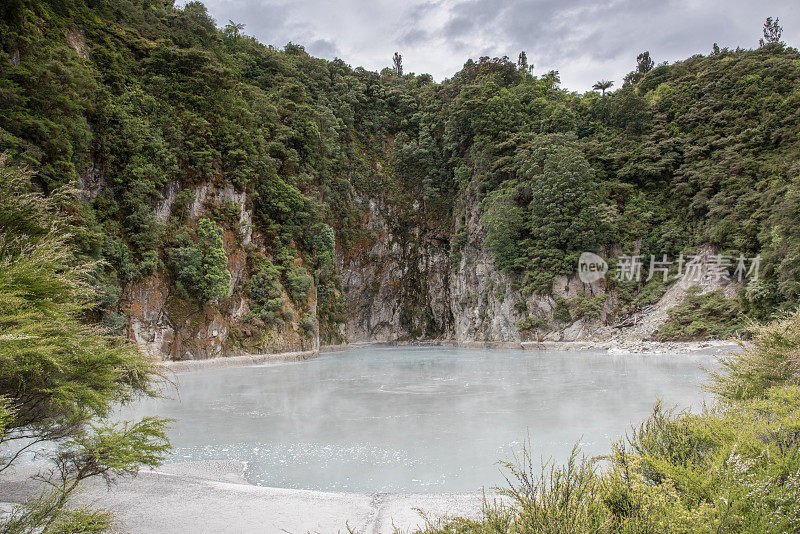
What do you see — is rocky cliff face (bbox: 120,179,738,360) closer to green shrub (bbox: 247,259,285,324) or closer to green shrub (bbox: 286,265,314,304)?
green shrub (bbox: 247,259,285,324)

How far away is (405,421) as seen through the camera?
24.5ft

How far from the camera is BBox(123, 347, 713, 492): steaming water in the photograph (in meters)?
4.95

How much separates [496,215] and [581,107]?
43.2ft

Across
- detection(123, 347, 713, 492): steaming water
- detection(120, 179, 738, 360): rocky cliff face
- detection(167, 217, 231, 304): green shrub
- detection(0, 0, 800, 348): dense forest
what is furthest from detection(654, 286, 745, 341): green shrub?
detection(167, 217, 231, 304): green shrub

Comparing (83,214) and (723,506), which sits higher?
(83,214)

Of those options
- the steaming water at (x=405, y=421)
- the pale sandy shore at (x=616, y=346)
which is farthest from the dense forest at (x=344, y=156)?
the steaming water at (x=405, y=421)

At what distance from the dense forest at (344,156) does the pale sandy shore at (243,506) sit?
12.8 m

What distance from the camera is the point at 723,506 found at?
214cm

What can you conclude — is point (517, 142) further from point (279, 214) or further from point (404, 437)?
point (404, 437)

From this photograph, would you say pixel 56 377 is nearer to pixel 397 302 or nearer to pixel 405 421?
pixel 405 421

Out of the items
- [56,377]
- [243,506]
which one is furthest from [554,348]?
[56,377]

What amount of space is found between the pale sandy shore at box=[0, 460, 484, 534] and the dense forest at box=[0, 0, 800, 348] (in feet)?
42.0

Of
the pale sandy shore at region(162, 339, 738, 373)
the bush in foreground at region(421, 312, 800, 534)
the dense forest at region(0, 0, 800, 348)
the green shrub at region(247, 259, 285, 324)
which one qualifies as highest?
the dense forest at region(0, 0, 800, 348)

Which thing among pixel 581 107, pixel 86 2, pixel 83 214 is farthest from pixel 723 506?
pixel 581 107
